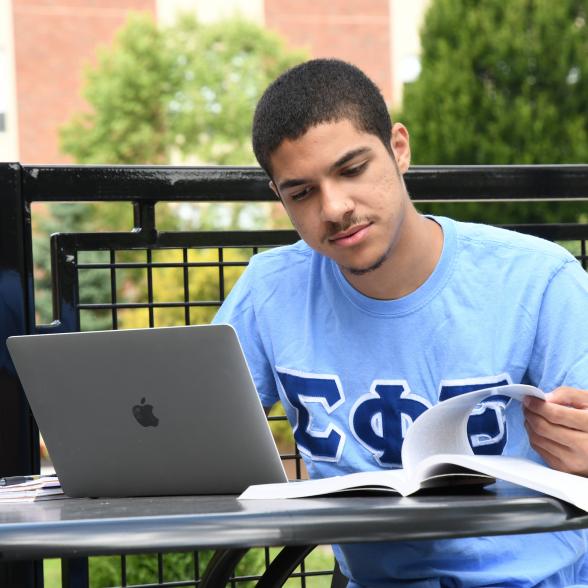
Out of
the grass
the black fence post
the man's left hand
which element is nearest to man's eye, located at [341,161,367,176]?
the man's left hand

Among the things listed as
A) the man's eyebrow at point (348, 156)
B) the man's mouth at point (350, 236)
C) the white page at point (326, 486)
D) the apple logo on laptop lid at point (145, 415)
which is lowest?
the white page at point (326, 486)

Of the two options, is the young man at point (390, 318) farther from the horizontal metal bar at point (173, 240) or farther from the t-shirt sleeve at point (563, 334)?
the horizontal metal bar at point (173, 240)

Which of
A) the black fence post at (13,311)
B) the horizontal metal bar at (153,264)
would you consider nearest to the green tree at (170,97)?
the horizontal metal bar at (153,264)

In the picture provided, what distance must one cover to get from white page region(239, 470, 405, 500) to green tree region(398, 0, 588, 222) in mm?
14028

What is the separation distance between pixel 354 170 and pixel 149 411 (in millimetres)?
493

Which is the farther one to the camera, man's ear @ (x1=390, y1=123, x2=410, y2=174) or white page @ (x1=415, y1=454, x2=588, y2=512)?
man's ear @ (x1=390, y1=123, x2=410, y2=174)

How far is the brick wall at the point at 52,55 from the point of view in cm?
2364

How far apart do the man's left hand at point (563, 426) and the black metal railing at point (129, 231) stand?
938 millimetres

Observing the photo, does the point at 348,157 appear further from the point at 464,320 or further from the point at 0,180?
the point at 0,180

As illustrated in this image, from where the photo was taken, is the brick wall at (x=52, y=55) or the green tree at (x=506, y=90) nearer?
the green tree at (x=506, y=90)

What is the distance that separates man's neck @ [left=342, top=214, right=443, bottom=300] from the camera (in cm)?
185

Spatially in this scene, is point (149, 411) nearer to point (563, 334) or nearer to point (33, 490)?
point (33, 490)

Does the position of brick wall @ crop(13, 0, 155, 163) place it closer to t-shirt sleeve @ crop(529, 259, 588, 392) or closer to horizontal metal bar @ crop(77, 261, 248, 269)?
horizontal metal bar @ crop(77, 261, 248, 269)

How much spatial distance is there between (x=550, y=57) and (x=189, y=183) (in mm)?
14189
